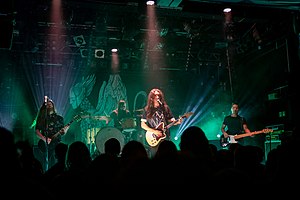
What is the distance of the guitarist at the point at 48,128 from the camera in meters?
8.75

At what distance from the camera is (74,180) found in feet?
7.77

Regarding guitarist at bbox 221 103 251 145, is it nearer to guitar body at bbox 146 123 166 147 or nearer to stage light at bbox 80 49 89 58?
guitar body at bbox 146 123 166 147


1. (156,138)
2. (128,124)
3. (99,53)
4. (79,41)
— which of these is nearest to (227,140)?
(156,138)

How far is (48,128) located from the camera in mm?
8992

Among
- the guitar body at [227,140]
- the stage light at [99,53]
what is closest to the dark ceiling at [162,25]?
the stage light at [99,53]

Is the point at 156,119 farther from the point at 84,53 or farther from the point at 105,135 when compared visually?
the point at 84,53

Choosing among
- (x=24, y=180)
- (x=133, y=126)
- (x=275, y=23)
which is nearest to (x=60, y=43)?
(x=133, y=126)

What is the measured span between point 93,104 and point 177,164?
14408mm

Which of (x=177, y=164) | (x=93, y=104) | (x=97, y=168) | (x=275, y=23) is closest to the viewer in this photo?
(x=177, y=164)

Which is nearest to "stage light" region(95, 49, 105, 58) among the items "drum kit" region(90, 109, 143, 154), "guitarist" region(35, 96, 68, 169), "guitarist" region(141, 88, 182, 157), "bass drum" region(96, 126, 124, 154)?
"drum kit" region(90, 109, 143, 154)

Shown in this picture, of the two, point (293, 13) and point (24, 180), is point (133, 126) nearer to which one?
point (293, 13)

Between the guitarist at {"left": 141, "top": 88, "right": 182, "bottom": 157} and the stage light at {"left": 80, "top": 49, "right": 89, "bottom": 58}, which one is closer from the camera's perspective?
the guitarist at {"left": 141, "top": 88, "right": 182, "bottom": 157}

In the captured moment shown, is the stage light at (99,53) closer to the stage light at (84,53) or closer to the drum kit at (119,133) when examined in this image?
the stage light at (84,53)

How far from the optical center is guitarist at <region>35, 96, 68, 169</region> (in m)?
8.75
